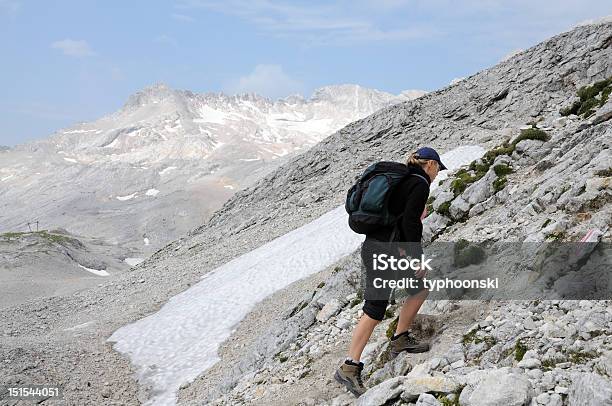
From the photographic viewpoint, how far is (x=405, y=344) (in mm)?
8602

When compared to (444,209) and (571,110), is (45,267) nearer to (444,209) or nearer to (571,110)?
(571,110)

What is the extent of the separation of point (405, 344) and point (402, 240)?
6.29 ft

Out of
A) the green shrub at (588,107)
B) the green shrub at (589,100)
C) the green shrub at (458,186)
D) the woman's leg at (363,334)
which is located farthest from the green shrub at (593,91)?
the woman's leg at (363,334)

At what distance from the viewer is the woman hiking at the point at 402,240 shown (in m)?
7.72

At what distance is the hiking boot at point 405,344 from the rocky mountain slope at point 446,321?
0.47 feet

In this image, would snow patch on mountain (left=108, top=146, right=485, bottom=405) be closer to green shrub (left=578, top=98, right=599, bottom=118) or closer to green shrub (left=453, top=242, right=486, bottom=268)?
green shrub (left=453, top=242, right=486, bottom=268)

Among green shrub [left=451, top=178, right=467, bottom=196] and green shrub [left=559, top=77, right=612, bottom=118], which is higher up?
green shrub [left=559, top=77, right=612, bottom=118]

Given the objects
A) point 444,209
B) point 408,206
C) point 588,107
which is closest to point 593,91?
point 588,107

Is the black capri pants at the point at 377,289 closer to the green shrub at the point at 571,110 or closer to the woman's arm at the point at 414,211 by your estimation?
the woman's arm at the point at 414,211

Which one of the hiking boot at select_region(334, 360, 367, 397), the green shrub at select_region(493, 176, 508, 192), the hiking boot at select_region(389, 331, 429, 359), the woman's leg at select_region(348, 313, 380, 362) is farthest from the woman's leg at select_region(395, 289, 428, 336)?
the green shrub at select_region(493, 176, 508, 192)

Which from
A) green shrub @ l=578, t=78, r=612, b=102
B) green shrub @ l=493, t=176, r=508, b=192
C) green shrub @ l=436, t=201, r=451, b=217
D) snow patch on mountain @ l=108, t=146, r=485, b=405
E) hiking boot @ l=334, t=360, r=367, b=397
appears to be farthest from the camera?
green shrub @ l=578, t=78, r=612, b=102

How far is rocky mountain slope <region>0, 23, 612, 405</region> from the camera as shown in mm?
6688

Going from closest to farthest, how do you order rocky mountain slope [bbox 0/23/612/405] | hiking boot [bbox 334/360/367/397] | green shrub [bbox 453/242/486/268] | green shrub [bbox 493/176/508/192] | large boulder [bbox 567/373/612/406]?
large boulder [bbox 567/373/612/406], rocky mountain slope [bbox 0/23/612/405], hiking boot [bbox 334/360/367/397], green shrub [bbox 453/242/486/268], green shrub [bbox 493/176/508/192]

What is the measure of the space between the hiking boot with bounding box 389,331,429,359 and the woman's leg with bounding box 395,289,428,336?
10cm
